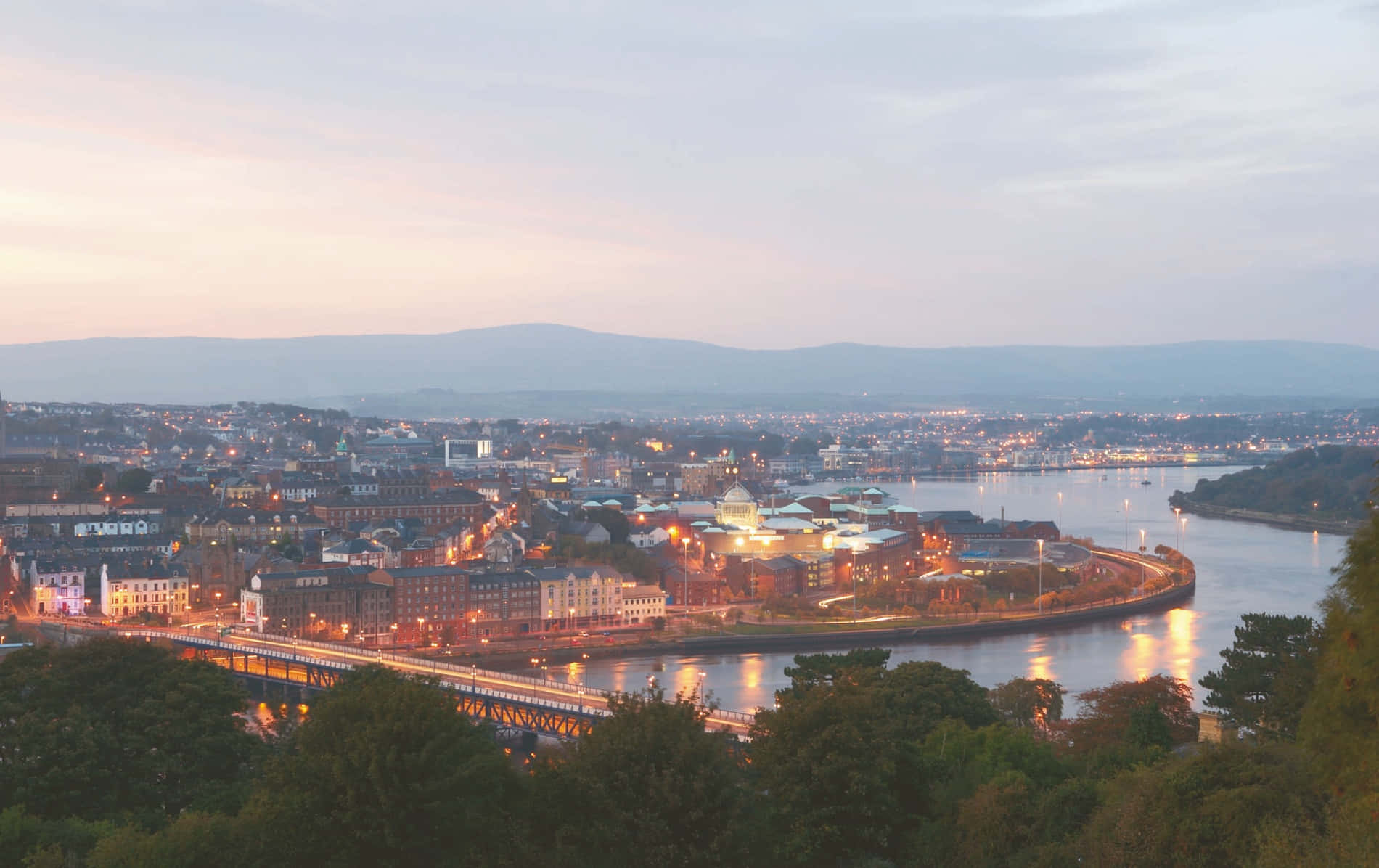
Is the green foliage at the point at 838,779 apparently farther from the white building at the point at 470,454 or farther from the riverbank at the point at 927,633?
the white building at the point at 470,454

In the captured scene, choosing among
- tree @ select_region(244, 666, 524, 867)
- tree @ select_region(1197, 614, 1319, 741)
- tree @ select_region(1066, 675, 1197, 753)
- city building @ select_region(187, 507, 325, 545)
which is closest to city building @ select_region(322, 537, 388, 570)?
city building @ select_region(187, 507, 325, 545)

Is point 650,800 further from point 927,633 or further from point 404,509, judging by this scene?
point 404,509

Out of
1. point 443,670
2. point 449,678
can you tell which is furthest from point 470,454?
point 449,678

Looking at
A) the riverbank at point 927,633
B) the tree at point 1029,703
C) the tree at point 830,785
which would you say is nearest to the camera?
the tree at point 830,785

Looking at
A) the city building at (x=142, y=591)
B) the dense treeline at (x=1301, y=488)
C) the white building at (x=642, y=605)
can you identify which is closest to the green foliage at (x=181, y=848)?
the white building at (x=642, y=605)

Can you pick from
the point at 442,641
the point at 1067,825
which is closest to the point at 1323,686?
the point at 1067,825

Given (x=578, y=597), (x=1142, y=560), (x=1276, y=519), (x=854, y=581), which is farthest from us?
(x=1276, y=519)

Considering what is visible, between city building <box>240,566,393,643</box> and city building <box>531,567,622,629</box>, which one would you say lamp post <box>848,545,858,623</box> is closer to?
city building <box>531,567,622,629</box>
